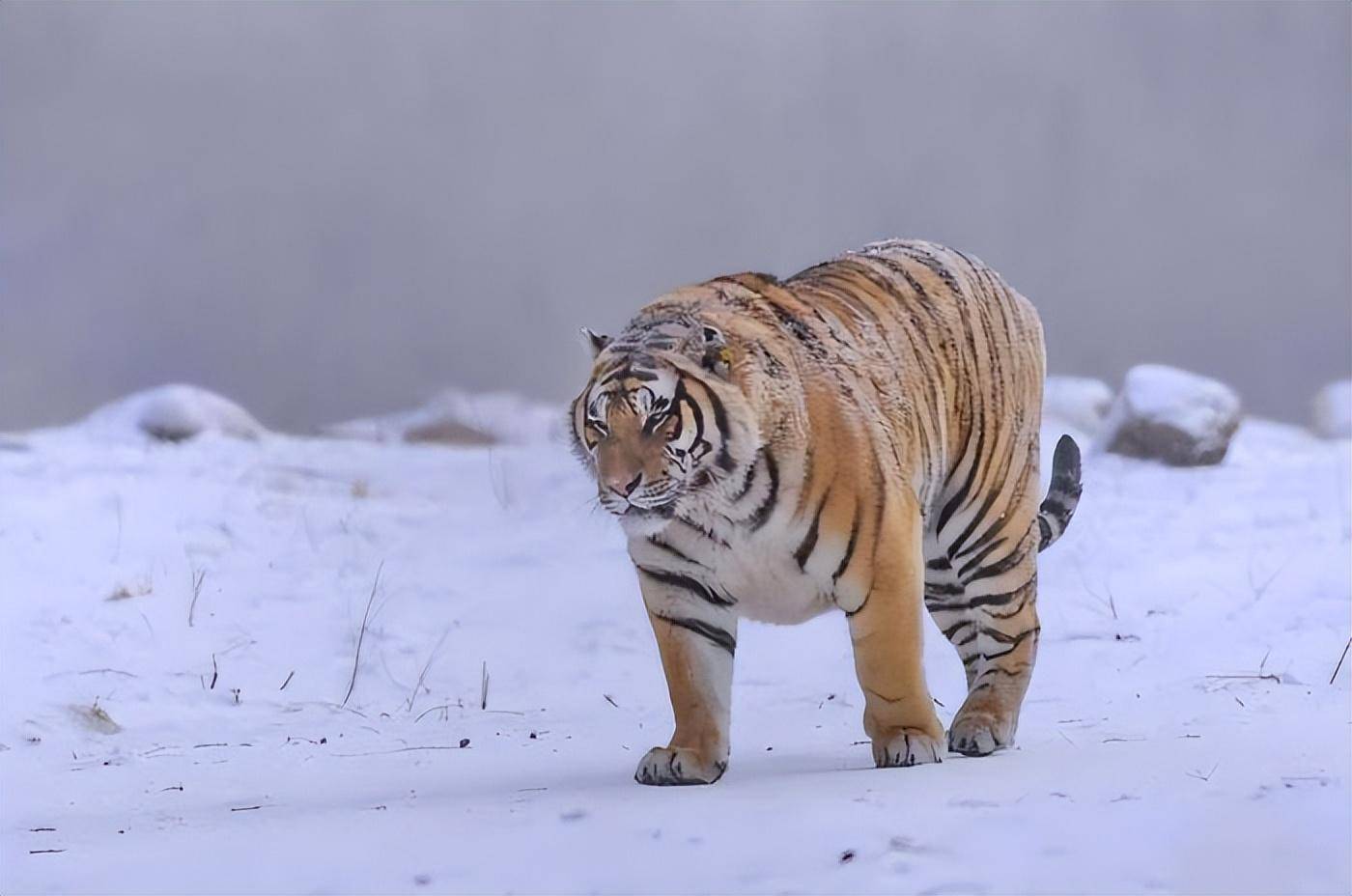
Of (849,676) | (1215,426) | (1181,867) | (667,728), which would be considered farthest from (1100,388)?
(1181,867)

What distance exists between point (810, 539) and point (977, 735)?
69 cm

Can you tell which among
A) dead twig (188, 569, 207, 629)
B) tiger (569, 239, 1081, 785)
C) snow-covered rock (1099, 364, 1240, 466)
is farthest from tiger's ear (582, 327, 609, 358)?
snow-covered rock (1099, 364, 1240, 466)

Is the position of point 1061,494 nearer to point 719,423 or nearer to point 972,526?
point 972,526

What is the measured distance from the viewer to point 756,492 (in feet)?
8.40

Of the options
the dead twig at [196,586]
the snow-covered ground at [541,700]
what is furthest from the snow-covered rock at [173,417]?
the dead twig at [196,586]

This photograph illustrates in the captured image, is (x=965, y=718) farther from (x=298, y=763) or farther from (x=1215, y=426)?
(x=1215, y=426)

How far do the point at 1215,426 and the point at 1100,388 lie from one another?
4.82 feet

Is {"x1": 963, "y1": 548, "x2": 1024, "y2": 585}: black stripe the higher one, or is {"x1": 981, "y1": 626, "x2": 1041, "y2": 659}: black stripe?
{"x1": 963, "y1": 548, "x2": 1024, "y2": 585}: black stripe

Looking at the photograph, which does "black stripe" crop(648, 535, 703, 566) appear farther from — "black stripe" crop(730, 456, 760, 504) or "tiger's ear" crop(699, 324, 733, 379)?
"tiger's ear" crop(699, 324, 733, 379)

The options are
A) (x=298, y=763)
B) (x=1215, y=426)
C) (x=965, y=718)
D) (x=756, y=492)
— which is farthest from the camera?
(x=1215, y=426)

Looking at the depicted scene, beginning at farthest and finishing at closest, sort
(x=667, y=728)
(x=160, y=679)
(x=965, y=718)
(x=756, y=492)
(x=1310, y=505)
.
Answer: (x=1310, y=505) → (x=160, y=679) → (x=667, y=728) → (x=965, y=718) → (x=756, y=492)

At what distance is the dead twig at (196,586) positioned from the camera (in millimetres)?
5034

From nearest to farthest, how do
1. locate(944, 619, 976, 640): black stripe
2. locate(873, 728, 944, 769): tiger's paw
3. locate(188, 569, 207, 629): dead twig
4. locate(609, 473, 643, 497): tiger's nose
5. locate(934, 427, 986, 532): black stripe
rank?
locate(609, 473, 643, 497): tiger's nose
locate(873, 728, 944, 769): tiger's paw
locate(934, 427, 986, 532): black stripe
locate(944, 619, 976, 640): black stripe
locate(188, 569, 207, 629): dead twig

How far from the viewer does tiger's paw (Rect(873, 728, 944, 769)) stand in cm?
268
